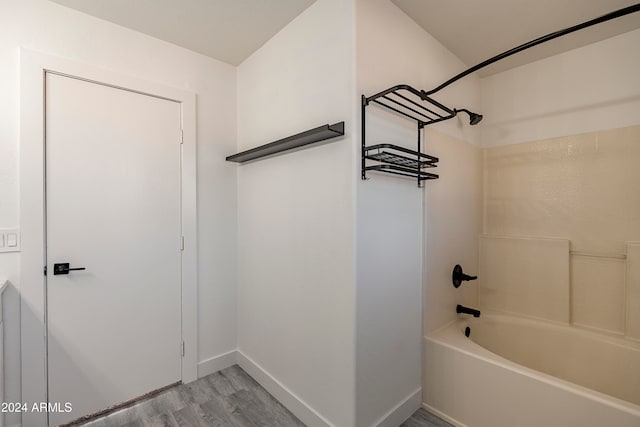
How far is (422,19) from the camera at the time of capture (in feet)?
5.58

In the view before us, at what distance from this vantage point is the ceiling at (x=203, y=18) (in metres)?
1.57

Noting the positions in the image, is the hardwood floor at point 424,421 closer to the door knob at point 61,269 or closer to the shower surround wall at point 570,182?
the shower surround wall at point 570,182

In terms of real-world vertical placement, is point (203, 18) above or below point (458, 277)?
above

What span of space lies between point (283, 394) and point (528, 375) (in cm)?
141

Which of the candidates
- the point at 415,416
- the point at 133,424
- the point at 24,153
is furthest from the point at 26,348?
the point at 415,416

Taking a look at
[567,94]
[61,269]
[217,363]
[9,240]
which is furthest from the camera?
[217,363]

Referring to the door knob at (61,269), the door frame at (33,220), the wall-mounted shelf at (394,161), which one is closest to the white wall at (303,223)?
the wall-mounted shelf at (394,161)

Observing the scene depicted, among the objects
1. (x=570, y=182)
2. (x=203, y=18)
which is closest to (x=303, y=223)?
(x=203, y=18)

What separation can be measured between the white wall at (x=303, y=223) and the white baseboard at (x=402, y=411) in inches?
11.2

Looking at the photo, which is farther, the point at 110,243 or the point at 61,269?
the point at 110,243

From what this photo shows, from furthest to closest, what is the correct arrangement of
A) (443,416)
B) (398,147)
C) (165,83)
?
(165,83)
(443,416)
(398,147)

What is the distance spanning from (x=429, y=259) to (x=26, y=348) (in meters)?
2.41

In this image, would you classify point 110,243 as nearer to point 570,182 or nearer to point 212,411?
point 212,411

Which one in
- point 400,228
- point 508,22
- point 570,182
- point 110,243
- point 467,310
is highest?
point 508,22
